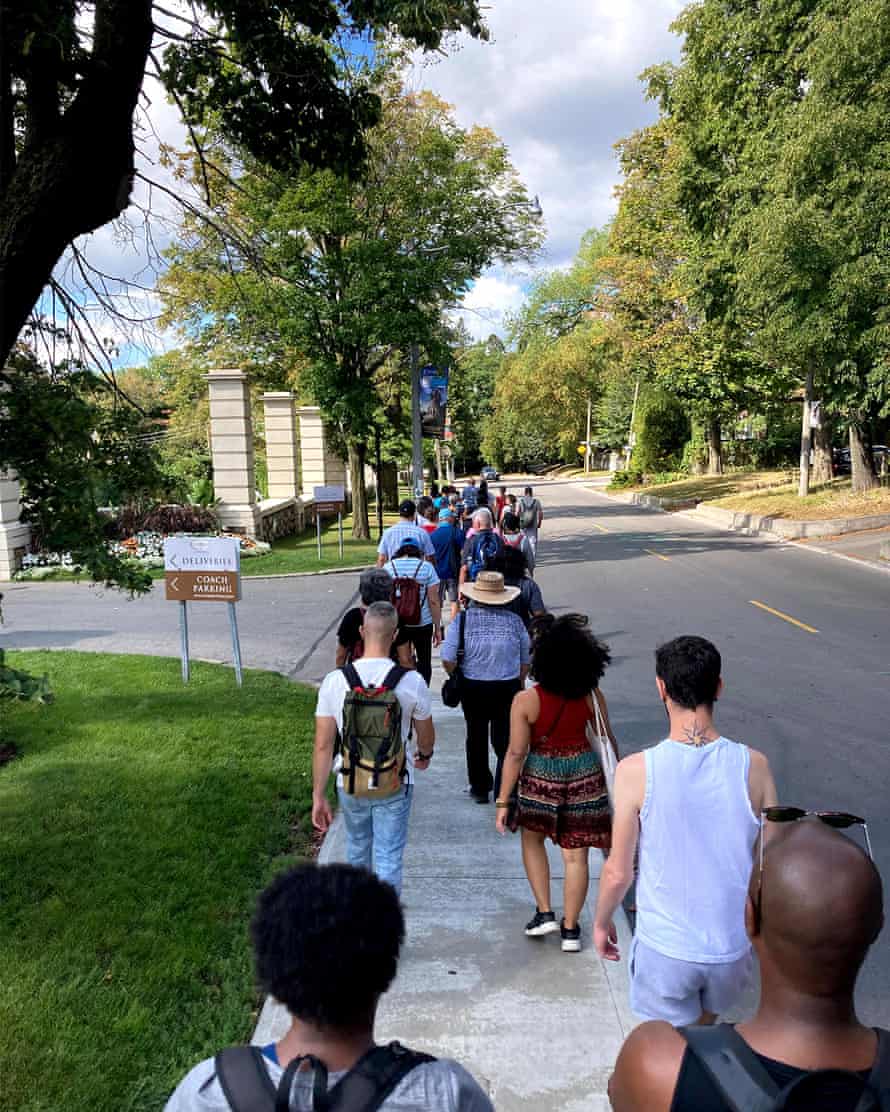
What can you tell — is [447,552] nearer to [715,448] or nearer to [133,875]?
[133,875]

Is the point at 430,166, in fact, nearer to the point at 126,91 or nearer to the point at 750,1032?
the point at 126,91

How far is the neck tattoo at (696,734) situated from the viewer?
9.05 feet

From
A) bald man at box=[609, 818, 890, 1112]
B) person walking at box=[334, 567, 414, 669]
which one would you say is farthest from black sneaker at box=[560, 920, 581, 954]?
bald man at box=[609, 818, 890, 1112]

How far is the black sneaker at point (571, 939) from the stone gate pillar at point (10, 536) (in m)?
16.8

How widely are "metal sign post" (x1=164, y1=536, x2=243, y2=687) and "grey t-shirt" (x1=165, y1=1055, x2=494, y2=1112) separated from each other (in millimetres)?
7407

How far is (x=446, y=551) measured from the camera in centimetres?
1057

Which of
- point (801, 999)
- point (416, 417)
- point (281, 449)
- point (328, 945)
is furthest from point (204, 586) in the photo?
point (281, 449)

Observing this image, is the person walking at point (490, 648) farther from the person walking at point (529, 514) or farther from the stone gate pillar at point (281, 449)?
the stone gate pillar at point (281, 449)

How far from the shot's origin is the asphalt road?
261 inches

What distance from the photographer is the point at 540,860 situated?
13.2 ft

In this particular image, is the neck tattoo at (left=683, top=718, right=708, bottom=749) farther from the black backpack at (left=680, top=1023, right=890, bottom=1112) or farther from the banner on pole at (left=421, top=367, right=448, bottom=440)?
the banner on pole at (left=421, top=367, right=448, bottom=440)

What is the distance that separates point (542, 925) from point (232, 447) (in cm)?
1940

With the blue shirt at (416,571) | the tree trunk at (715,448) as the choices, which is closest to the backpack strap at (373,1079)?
the blue shirt at (416,571)

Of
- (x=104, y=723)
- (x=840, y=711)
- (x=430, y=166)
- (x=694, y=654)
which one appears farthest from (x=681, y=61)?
(x=694, y=654)
